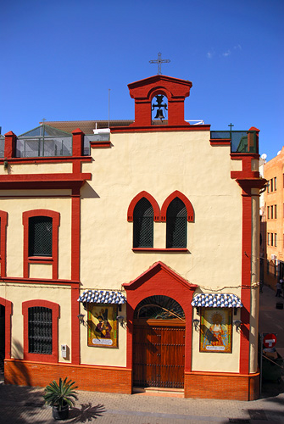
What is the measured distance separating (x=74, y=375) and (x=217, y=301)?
245 inches

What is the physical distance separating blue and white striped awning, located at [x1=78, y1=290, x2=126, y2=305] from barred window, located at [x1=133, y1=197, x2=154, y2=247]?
2002 millimetres

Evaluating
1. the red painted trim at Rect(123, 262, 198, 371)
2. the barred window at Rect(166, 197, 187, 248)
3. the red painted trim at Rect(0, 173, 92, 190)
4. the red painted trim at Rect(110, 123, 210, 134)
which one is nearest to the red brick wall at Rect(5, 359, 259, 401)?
the red painted trim at Rect(123, 262, 198, 371)

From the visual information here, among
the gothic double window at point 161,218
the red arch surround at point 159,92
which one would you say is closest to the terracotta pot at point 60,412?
the gothic double window at point 161,218

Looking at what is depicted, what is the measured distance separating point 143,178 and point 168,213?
1634 mm

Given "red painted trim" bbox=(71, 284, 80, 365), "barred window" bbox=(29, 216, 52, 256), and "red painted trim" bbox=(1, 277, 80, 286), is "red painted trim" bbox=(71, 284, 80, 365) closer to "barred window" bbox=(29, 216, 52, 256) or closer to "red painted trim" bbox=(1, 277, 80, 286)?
"red painted trim" bbox=(1, 277, 80, 286)

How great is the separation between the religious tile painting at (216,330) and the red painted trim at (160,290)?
0.51m

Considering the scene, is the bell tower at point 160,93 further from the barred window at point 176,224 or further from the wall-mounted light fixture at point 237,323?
the wall-mounted light fixture at point 237,323

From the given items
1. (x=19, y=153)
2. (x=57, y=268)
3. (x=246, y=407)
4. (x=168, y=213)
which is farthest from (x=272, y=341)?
(x=19, y=153)

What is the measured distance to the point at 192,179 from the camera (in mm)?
11820

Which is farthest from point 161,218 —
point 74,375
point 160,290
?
point 74,375

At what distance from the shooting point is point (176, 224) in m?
11.9

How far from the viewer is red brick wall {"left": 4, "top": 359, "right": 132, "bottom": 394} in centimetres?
1188

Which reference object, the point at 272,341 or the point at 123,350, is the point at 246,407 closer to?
the point at 272,341

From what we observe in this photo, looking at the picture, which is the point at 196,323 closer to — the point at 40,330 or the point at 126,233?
the point at 126,233
